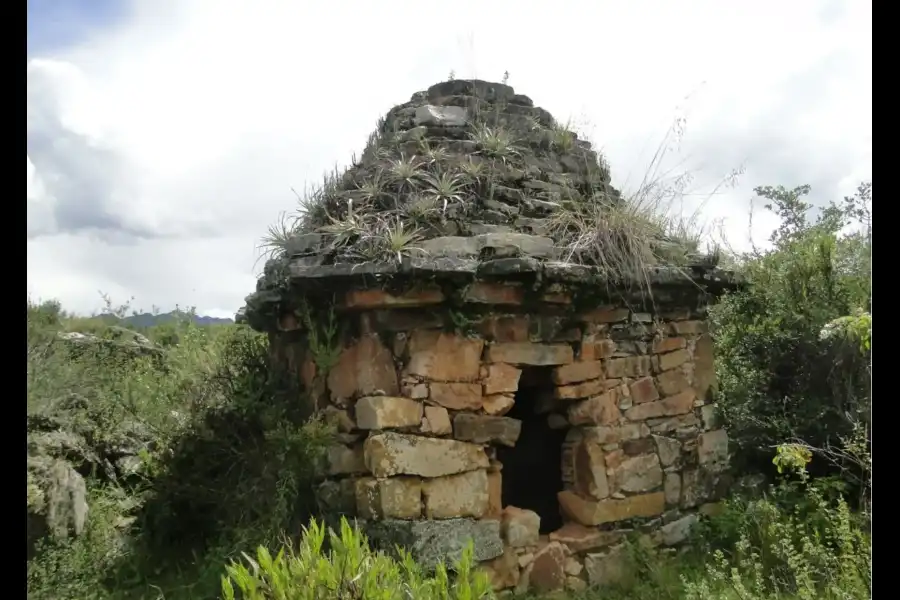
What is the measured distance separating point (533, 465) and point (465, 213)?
7.22ft

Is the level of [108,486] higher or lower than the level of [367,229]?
lower

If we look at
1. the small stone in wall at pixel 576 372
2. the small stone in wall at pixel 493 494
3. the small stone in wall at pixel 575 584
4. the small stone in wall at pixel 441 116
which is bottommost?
the small stone in wall at pixel 575 584

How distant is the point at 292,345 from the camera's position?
5047 mm

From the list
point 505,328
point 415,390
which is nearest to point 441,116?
point 505,328

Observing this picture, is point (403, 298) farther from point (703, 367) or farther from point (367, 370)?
point (703, 367)

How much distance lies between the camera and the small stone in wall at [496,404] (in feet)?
14.0

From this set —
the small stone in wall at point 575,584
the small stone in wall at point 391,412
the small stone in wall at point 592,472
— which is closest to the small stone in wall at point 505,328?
the small stone in wall at point 391,412

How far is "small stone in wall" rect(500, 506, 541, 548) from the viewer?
14.0 ft

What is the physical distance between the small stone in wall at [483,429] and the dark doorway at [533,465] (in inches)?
39.1

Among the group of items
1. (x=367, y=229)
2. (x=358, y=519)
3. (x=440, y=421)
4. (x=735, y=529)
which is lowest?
(x=735, y=529)

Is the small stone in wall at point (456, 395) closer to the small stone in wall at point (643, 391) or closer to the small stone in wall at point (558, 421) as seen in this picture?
the small stone in wall at point (558, 421)
